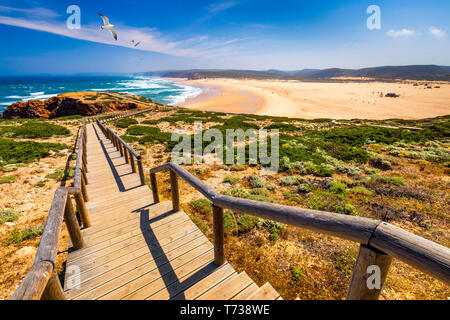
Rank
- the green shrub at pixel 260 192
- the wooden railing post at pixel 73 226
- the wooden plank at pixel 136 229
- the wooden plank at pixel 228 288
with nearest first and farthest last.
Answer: the wooden plank at pixel 228 288, the wooden railing post at pixel 73 226, the wooden plank at pixel 136 229, the green shrub at pixel 260 192

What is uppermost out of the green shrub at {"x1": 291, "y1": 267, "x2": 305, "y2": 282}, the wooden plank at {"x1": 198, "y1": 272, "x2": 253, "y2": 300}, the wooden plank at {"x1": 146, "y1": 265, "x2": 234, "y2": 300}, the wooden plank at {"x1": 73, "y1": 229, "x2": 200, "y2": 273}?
the wooden plank at {"x1": 198, "y1": 272, "x2": 253, "y2": 300}

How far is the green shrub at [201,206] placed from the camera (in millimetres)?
6438

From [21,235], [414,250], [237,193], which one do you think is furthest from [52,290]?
[237,193]

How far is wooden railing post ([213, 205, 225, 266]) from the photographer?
2918mm

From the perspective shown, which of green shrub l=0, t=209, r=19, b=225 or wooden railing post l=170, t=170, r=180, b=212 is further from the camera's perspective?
green shrub l=0, t=209, r=19, b=225

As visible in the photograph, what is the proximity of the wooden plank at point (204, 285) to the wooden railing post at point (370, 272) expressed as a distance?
6.23 ft

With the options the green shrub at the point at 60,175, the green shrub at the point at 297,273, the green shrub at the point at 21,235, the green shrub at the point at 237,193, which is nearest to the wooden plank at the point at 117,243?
the green shrub at the point at 297,273

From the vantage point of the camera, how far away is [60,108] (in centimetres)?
3388

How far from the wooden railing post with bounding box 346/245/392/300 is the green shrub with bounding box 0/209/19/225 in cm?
870

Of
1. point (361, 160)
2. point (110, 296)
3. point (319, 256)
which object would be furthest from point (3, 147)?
point (361, 160)

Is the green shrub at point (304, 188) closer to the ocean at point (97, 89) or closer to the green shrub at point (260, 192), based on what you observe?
the green shrub at point (260, 192)

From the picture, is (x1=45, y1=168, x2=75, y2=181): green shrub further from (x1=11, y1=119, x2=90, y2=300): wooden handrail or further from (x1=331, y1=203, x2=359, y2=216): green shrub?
(x1=331, y1=203, x2=359, y2=216): green shrub

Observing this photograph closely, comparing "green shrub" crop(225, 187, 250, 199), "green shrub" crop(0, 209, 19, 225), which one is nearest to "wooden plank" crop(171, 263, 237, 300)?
"green shrub" crop(225, 187, 250, 199)
